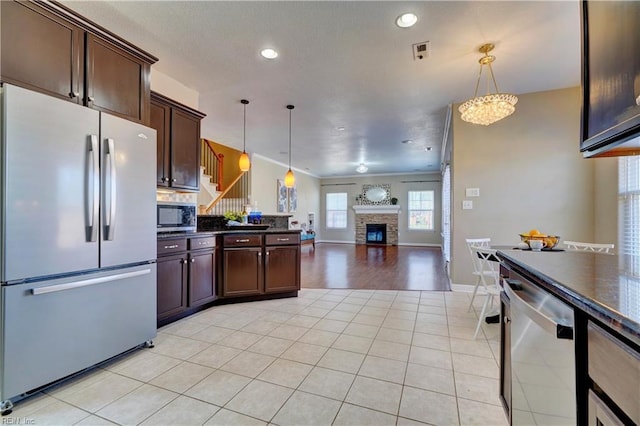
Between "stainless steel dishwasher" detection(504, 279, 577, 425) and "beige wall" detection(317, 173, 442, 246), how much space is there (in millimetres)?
9762

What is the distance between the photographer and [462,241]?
4238 millimetres

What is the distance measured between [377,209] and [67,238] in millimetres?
9989

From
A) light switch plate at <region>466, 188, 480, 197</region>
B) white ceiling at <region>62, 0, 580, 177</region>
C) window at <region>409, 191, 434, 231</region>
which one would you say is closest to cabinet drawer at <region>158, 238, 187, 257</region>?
white ceiling at <region>62, 0, 580, 177</region>

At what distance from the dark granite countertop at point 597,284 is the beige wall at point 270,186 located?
689 centimetres

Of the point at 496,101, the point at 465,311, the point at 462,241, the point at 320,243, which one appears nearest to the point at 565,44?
the point at 496,101

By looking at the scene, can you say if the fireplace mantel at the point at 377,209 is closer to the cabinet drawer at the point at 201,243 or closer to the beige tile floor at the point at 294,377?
the beige tile floor at the point at 294,377

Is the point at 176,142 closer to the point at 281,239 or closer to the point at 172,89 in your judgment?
the point at 172,89

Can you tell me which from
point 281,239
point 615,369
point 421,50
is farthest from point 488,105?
point 615,369

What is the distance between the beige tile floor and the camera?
1.60 meters

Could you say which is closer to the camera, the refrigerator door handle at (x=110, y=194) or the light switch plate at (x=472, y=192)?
the refrigerator door handle at (x=110, y=194)

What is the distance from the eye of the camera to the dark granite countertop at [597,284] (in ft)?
1.88

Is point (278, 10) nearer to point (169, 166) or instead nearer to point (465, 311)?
point (169, 166)

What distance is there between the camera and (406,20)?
2.40 m

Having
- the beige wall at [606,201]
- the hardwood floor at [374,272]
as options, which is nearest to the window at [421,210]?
the hardwood floor at [374,272]
